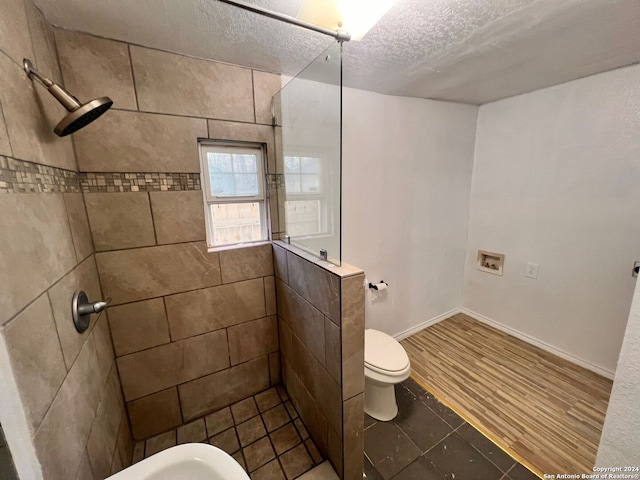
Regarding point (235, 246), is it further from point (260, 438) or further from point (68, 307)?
point (260, 438)

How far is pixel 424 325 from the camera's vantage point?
258 cm

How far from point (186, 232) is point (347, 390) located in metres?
1.25

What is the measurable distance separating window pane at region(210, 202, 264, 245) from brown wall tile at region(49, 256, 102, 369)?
26.5 inches

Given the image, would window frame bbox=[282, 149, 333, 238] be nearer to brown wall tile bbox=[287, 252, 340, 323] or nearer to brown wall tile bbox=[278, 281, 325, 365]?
brown wall tile bbox=[287, 252, 340, 323]

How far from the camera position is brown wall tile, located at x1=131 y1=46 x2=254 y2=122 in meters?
1.27

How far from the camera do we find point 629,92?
64.6 inches

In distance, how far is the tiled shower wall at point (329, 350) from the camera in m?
1.10

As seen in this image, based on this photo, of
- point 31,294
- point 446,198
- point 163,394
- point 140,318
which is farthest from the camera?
point 446,198

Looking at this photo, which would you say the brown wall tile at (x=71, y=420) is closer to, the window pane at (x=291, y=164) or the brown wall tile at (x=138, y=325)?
the brown wall tile at (x=138, y=325)

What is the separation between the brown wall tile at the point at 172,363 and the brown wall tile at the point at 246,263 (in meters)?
0.40

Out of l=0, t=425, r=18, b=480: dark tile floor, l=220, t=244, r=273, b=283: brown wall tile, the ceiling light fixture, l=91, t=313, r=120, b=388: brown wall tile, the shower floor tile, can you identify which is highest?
the ceiling light fixture

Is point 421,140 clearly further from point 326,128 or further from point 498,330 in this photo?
point 498,330

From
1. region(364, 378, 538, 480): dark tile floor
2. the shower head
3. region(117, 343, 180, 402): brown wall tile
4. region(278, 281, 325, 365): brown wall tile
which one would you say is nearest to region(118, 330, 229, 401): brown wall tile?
region(117, 343, 180, 402): brown wall tile

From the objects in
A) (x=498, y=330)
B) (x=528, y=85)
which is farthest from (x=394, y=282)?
(x=528, y=85)
